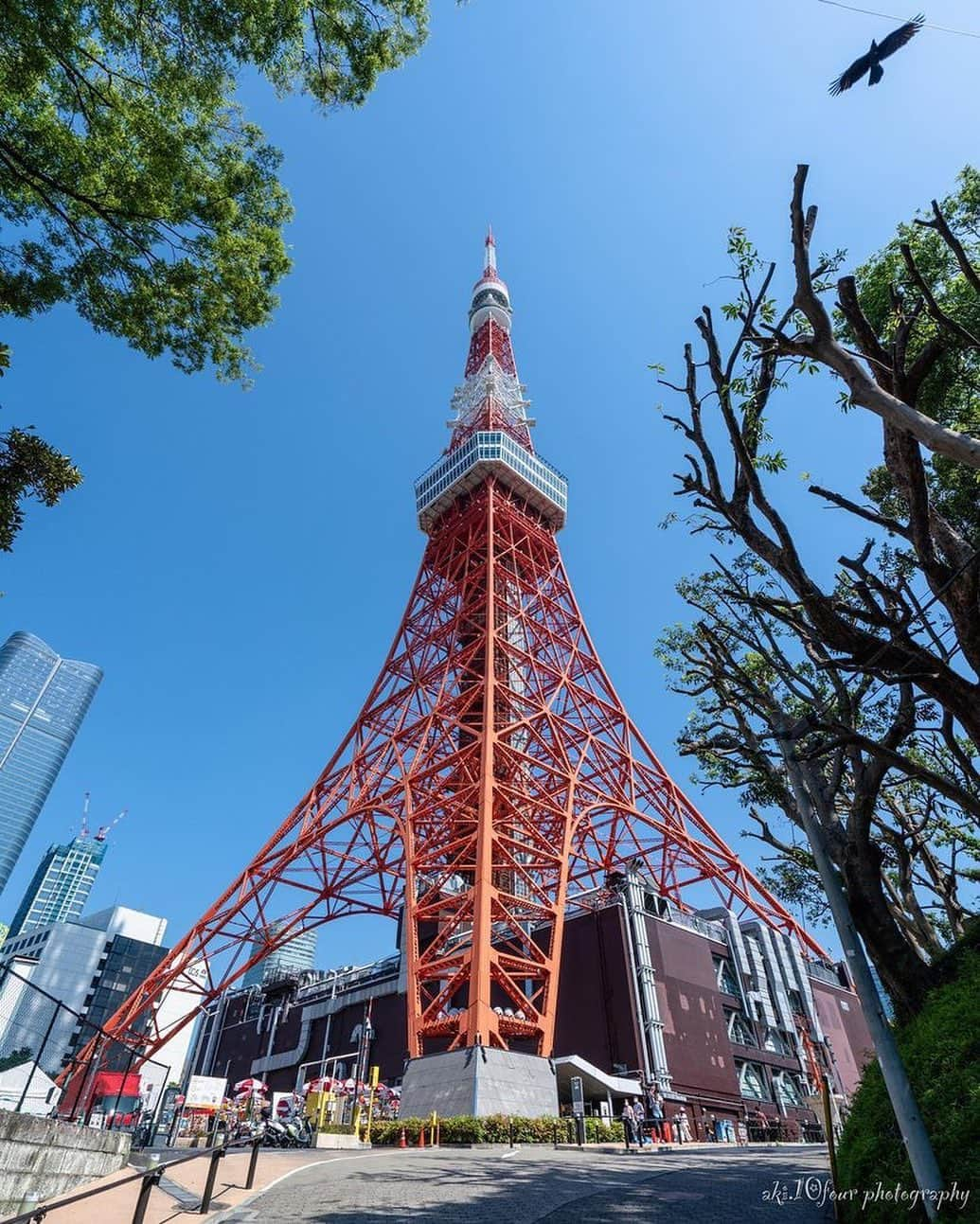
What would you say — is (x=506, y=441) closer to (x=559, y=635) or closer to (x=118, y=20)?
(x=559, y=635)

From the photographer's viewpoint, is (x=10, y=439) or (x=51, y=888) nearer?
(x=10, y=439)

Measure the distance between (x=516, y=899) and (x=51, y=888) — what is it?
606 ft

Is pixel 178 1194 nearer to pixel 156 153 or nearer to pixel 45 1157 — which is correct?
pixel 45 1157

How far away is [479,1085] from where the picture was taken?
53.2ft

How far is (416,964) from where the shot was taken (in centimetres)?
2111

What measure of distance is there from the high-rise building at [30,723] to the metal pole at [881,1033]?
188375 mm

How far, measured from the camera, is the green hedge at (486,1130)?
14922 millimetres

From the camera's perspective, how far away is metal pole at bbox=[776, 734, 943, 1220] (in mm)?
4926

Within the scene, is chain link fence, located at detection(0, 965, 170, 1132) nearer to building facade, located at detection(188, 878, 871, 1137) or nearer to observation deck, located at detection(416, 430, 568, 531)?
building facade, located at detection(188, 878, 871, 1137)

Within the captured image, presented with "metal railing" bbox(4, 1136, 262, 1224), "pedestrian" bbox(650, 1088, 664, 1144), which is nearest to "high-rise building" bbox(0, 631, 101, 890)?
"pedestrian" bbox(650, 1088, 664, 1144)

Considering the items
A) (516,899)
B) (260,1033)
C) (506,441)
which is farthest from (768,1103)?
(506,441)

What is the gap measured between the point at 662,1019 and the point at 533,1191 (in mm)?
19139

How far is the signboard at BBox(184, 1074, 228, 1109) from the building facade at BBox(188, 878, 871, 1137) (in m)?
5.56

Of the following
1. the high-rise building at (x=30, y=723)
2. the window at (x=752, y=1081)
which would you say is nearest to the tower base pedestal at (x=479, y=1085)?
the window at (x=752, y=1081)
